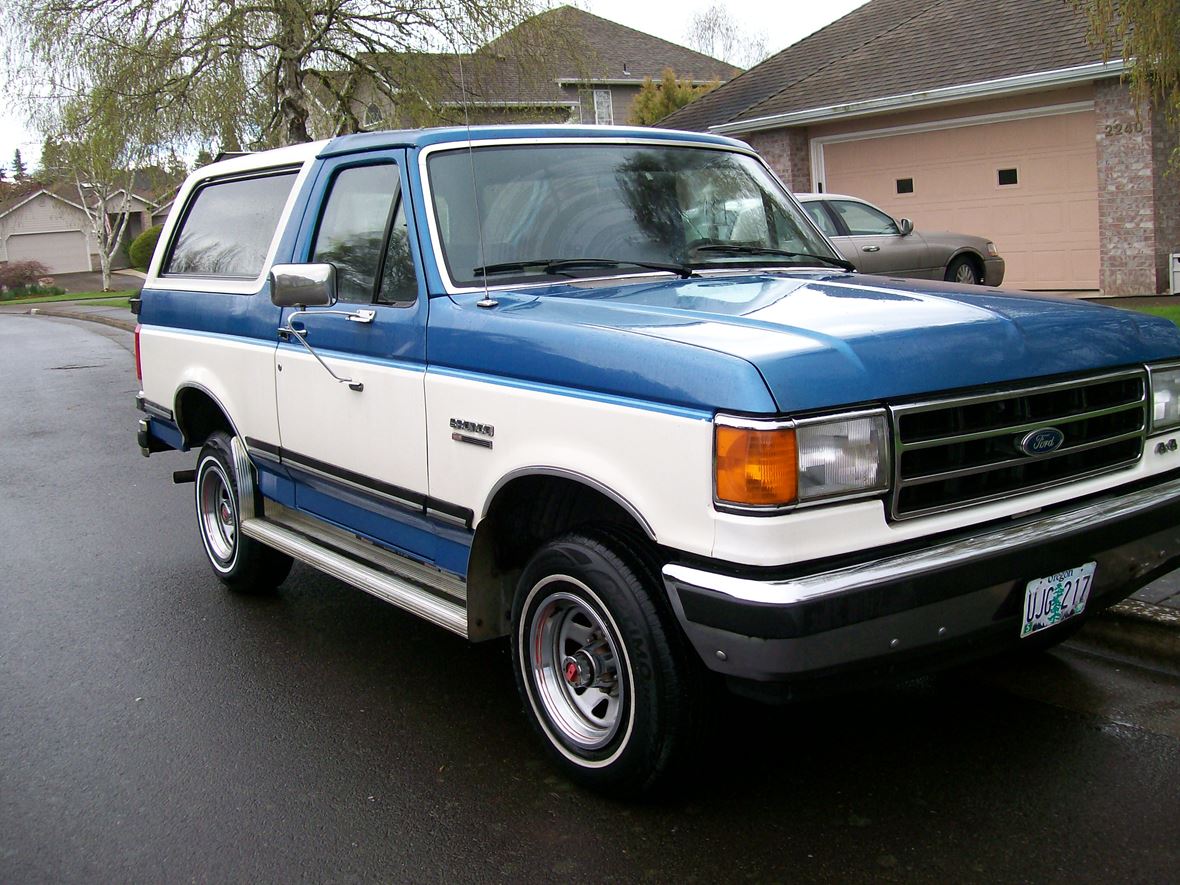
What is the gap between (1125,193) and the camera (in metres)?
16.0

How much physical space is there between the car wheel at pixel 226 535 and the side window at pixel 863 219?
363 inches

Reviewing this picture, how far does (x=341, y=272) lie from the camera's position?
502 cm

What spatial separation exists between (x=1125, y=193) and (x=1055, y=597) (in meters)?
14.1

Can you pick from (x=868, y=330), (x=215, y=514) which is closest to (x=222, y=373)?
(x=215, y=514)

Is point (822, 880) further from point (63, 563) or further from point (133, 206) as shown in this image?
point (133, 206)

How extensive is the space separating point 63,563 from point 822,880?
5182mm

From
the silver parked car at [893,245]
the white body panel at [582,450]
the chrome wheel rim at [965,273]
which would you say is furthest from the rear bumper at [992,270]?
the white body panel at [582,450]

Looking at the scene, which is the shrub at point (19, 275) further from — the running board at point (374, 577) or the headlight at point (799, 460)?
the headlight at point (799, 460)

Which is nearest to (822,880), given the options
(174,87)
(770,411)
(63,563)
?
(770,411)

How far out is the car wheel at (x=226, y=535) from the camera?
6023 millimetres

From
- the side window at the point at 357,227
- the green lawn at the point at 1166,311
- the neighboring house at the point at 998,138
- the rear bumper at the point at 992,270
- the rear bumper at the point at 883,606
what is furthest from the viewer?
the neighboring house at the point at 998,138

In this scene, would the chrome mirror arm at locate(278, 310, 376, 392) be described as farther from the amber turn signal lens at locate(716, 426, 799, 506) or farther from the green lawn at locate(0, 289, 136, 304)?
the green lawn at locate(0, 289, 136, 304)

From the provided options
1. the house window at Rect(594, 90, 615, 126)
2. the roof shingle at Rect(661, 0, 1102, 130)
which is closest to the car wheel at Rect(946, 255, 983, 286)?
the roof shingle at Rect(661, 0, 1102, 130)

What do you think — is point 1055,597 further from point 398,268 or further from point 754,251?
point 398,268
